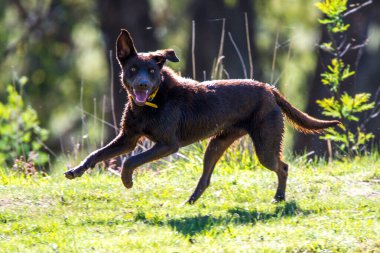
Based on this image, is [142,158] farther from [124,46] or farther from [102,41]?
[102,41]

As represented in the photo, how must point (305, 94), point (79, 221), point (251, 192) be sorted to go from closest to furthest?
point (79, 221)
point (251, 192)
point (305, 94)

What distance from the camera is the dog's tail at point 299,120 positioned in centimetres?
865

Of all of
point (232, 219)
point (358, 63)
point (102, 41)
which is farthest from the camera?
point (102, 41)

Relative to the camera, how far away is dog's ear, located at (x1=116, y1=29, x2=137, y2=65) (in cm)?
800

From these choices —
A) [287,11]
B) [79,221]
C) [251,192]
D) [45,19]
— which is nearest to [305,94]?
[287,11]

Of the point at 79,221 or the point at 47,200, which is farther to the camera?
the point at 47,200

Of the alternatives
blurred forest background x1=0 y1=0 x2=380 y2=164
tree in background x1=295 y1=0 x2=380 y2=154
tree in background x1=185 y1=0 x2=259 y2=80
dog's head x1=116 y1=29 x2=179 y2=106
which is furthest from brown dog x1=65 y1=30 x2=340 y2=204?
tree in background x1=185 y1=0 x2=259 y2=80

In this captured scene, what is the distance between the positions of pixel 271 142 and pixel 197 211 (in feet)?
3.48

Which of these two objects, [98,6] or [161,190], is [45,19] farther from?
[161,190]

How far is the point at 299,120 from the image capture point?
28.7 feet

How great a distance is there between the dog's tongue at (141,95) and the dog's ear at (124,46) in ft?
1.50

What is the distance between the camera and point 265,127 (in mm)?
8336

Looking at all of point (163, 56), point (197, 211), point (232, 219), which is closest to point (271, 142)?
point (197, 211)

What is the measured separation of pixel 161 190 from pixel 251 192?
2.83 ft
